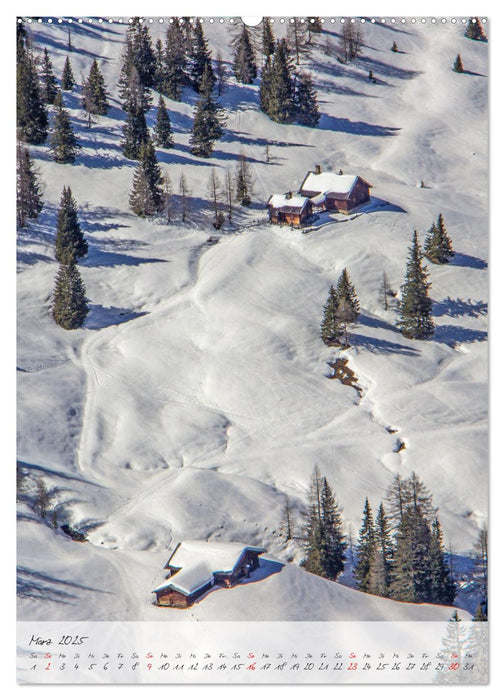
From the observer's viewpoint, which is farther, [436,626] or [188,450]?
[188,450]

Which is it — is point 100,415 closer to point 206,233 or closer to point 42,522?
point 42,522

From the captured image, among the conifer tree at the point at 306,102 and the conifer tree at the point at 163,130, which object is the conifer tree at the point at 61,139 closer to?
the conifer tree at the point at 163,130

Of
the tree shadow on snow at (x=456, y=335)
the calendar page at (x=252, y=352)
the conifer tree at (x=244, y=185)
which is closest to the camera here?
the calendar page at (x=252, y=352)

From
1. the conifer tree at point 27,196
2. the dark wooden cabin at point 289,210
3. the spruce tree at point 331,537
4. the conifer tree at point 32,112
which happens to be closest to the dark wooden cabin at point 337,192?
the dark wooden cabin at point 289,210

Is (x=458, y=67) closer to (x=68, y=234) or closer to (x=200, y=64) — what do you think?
(x=200, y=64)

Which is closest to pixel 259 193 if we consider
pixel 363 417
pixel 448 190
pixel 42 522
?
pixel 448 190

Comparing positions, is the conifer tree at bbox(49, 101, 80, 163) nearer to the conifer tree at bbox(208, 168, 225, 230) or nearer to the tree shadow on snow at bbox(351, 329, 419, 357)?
the conifer tree at bbox(208, 168, 225, 230)
